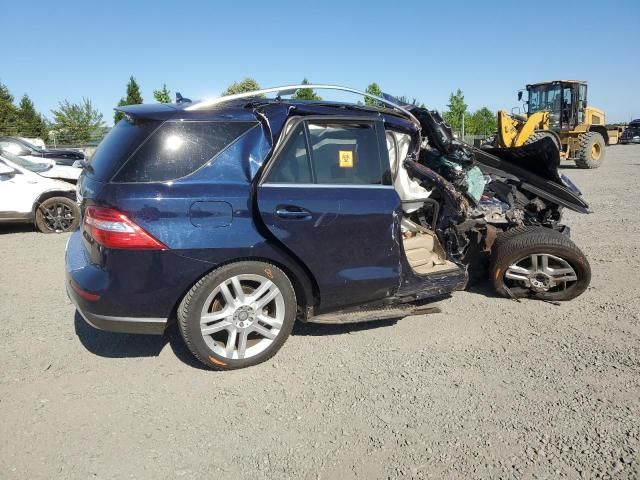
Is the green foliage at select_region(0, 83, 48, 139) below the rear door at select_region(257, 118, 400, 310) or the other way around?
the other way around

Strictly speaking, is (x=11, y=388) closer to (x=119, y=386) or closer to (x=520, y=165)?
(x=119, y=386)

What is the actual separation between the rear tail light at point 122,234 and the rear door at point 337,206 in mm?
733

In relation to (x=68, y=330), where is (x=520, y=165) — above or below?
above

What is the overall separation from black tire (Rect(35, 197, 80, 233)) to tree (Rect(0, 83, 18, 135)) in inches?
1412

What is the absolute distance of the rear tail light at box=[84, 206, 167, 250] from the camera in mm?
2953

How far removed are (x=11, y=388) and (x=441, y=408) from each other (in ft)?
9.06

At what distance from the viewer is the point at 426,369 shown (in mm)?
3383

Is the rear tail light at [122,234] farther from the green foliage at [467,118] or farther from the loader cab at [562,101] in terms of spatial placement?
the green foliage at [467,118]

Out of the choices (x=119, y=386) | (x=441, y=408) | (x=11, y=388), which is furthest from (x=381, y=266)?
(x=11, y=388)

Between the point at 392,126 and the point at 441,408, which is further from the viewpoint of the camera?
the point at 392,126

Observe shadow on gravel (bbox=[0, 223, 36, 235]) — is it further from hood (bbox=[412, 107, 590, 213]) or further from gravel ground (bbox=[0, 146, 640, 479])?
hood (bbox=[412, 107, 590, 213])

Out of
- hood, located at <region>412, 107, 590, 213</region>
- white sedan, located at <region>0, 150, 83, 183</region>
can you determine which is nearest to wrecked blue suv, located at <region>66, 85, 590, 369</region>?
hood, located at <region>412, 107, 590, 213</region>

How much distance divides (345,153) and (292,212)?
2.20 feet

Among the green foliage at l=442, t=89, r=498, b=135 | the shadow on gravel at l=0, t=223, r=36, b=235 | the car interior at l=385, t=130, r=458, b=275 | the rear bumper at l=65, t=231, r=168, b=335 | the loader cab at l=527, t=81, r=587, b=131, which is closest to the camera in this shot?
the rear bumper at l=65, t=231, r=168, b=335
